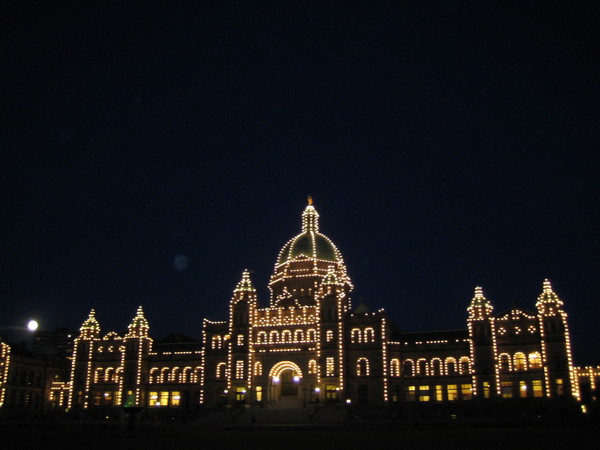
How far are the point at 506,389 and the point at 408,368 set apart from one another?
42.8 feet

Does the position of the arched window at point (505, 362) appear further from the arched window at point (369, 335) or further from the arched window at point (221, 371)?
the arched window at point (221, 371)

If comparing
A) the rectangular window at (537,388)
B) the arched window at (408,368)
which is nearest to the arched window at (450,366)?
the arched window at (408,368)

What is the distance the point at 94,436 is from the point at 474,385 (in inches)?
1941

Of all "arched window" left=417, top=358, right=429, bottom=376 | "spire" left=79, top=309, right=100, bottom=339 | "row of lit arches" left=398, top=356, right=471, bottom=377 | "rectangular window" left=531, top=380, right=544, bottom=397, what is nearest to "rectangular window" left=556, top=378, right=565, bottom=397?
"rectangular window" left=531, top=380, right=544, bottom=397

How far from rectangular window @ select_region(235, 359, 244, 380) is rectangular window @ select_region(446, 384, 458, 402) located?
27920 mm

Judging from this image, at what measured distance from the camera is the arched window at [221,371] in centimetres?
8881

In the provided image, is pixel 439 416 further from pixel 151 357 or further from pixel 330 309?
pixel 151 357

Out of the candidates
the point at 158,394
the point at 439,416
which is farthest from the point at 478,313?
the point at 158,394

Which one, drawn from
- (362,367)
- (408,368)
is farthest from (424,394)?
(362,367)

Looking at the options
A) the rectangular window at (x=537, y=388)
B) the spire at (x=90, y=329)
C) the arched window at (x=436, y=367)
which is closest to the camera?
the rectangular window at (x=537, y=388)

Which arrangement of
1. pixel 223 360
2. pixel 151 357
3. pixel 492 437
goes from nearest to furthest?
pixel 492 437
pixel 223 360
pixel 151 357

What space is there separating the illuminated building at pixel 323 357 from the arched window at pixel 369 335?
18cm

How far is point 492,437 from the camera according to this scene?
41.9 meters

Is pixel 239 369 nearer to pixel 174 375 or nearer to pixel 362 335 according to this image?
pixel 174 375
